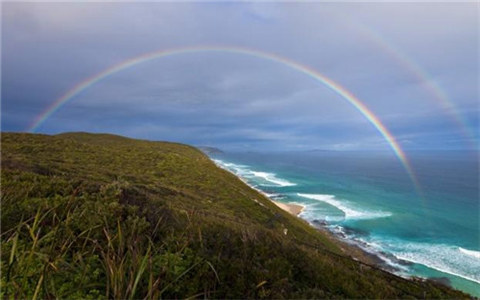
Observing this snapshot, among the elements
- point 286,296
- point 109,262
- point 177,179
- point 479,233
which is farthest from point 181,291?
point 479,233

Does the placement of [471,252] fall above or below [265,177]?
below

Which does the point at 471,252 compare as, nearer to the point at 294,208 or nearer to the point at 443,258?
the point at 443,258

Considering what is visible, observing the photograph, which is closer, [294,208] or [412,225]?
[412,225]

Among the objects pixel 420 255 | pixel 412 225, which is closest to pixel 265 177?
pixel 412 225

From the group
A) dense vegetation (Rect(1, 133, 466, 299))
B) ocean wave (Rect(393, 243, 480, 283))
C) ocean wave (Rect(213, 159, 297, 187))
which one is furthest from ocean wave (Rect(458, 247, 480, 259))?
ocean wave (Rect(213, 159, 297, 187))

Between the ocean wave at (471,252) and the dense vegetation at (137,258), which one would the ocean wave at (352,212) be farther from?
the dense vegetation at (137,258)

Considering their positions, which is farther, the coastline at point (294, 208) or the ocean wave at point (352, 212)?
the ocean wave at point (352, 212)

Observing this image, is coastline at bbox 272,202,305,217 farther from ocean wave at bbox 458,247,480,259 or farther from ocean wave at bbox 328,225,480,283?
ocean wave at bbox 458,247,480,259

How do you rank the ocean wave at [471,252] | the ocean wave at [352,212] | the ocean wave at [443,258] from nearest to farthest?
1. the ocean wave at [443,258]
2. the ocean wave at [471,252]
3. the ocean wave at [352,212]

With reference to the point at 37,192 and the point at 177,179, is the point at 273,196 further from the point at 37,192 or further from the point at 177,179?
the point at 37,192

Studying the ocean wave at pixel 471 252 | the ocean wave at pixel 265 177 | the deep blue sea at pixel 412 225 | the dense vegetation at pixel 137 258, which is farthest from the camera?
the ocean wave at pixel 265 177

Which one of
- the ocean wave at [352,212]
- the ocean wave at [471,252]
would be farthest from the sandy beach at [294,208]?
the ocean wave at [471,252]
